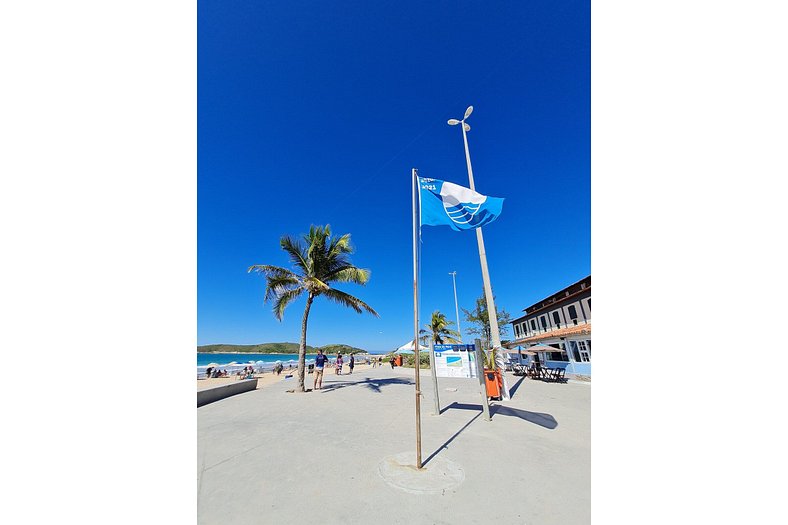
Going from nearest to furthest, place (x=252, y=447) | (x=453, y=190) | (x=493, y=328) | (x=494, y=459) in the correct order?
1. (x=494, y=459)
2. (x=252, y=447)
3. (x=453, y=190)
4. (x=493, y=328)

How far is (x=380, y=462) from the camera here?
13.1 feet

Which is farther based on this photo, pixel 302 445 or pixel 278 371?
pixel 278 371

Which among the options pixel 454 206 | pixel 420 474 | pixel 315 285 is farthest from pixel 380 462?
pixel 315 285

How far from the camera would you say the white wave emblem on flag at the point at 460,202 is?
524 centimetres

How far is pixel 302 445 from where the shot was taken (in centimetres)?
471

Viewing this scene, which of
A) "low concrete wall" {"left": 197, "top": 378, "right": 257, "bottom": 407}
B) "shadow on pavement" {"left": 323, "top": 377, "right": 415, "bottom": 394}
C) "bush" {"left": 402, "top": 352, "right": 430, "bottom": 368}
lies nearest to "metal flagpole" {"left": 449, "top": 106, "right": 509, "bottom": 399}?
"shadow on pavement" {"left": 323, "top": 377, "right": 415, "bottom": 394}

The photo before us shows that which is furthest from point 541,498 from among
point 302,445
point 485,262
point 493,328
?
point 485,262

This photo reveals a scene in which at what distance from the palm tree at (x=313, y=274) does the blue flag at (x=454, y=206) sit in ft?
22.5

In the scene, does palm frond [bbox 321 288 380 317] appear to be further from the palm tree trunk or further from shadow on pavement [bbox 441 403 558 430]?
shadow on pavement [bbox 441 403 558 430]

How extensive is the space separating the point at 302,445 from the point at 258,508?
1.84 metres

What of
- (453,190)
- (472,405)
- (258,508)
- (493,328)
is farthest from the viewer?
(493,328)

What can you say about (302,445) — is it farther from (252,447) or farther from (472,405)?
(472,405)

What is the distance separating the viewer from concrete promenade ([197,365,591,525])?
285 centimetres
